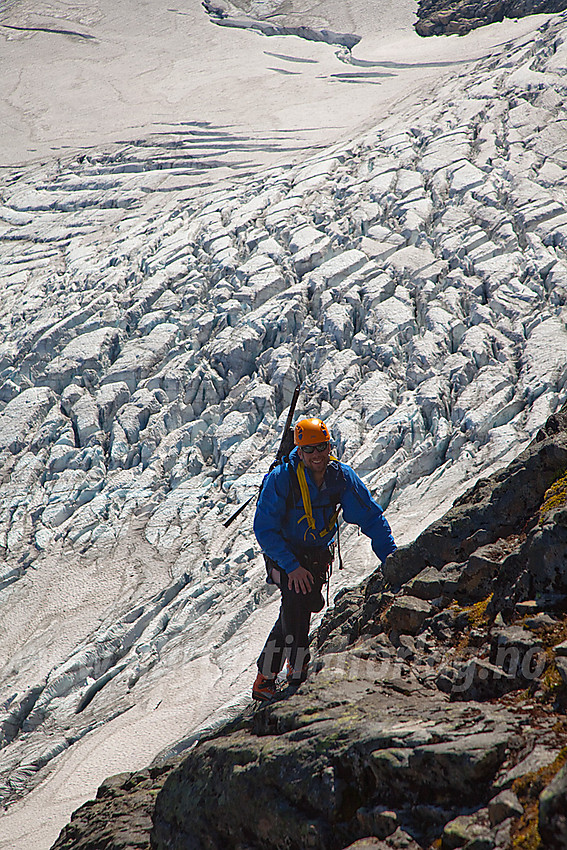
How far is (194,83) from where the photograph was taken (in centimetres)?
3359

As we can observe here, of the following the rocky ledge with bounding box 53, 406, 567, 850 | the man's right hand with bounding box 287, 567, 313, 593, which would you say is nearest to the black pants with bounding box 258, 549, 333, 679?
the man's right hand with bounding box 287, 567, 313, 593

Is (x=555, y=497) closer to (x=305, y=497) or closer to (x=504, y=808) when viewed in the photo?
(x=305, y=497)

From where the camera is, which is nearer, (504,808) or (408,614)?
(504,808)

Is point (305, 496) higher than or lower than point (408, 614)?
higher

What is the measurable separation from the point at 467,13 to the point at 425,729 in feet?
150

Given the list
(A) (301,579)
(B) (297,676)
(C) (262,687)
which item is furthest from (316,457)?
(C) (262,687)

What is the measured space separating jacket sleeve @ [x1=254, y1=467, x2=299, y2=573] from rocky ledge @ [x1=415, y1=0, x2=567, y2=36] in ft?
132

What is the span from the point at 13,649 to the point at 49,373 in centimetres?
821

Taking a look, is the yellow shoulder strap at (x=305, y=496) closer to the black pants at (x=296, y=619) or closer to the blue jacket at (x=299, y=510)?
the blue jacket at (x=299, y=510)

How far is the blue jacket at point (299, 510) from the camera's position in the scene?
454 centimetres

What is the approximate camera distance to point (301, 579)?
444cm

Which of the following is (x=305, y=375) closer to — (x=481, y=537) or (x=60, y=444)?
(x=60, y=444)

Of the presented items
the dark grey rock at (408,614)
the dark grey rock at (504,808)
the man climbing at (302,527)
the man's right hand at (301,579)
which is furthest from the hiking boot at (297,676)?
the dark grey rock at (504,808)

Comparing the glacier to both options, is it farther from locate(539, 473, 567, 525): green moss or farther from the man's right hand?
locate(539, 473, 567, 525): green moss
